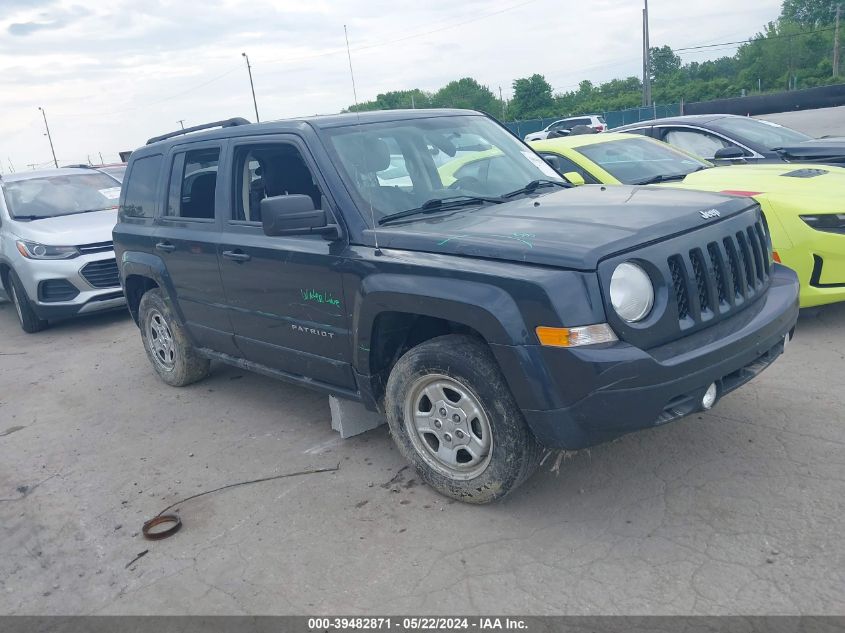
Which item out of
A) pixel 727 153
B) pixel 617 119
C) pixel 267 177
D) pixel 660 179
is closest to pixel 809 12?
pixel 617 119

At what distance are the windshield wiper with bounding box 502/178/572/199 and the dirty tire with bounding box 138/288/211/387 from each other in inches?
113

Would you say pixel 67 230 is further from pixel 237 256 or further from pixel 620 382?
pixel 620 382

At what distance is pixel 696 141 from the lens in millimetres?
8648

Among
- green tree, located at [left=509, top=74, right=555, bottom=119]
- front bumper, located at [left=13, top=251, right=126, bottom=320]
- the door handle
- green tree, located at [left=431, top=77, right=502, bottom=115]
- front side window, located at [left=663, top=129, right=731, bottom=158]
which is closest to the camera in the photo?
the door handle

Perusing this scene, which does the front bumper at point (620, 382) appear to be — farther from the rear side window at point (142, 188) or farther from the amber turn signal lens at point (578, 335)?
the rear side window at point (142, 188)

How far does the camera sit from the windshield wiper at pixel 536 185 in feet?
14.7

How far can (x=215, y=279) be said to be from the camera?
5078 mm

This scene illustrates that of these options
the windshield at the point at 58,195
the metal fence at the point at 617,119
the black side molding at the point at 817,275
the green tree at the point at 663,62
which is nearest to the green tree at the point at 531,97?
the metal fence at the point at 617,119

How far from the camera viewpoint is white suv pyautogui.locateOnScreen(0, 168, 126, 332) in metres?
8.65

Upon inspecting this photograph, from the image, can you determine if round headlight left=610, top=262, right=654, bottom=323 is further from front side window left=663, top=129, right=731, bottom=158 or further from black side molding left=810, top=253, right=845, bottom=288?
front side window left=663, top=129, right=731, bottom=158

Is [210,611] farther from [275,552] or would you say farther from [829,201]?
[829,201]

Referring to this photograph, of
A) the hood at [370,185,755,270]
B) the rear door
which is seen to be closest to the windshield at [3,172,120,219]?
the rear door

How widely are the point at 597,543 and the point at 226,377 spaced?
3968mm

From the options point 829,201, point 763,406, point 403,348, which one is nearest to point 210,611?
point 403,348
